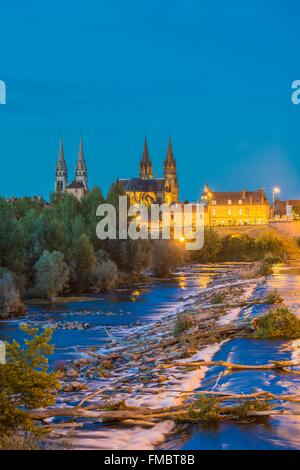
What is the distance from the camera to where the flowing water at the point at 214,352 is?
33.7ft

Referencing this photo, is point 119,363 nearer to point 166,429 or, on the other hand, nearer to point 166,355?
point 166,355

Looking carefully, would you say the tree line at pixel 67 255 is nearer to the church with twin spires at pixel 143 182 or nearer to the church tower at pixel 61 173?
the church with twin spires at pixel 143 182

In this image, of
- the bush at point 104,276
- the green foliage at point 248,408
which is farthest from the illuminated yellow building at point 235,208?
the green foliage at point 248,408

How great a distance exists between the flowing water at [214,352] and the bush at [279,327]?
1.36 ft

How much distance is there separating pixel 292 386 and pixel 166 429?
339 centimetres

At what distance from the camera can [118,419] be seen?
11.7 meters

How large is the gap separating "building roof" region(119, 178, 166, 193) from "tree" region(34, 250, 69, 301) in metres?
115

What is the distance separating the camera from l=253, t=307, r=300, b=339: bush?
18.3 metres

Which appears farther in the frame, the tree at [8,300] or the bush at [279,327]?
the tree at [8,300]

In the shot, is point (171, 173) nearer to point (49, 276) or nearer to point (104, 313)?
point (49, 276)

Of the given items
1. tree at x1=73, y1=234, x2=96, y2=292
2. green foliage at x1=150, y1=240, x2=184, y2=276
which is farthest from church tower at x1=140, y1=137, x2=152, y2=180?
tree at x1=73, y1=234, x2=96, y2=292

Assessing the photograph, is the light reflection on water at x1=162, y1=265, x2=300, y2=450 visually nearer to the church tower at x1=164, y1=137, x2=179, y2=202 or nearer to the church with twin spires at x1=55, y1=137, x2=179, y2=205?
the church with twin spires at x1=55, y1=137, x2=179, y2=205

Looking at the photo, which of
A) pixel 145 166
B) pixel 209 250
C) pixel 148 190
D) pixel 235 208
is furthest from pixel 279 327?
pixel 145 166
